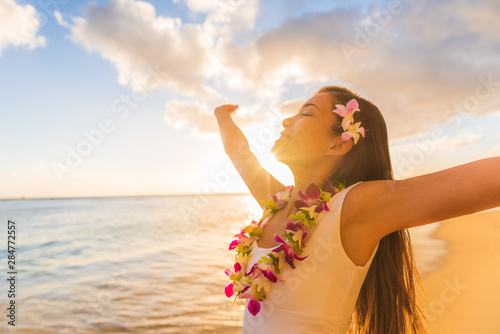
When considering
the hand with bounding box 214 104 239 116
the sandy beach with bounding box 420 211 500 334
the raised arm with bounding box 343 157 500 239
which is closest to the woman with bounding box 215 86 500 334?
the raised arm with bounding box 343 157 500 239

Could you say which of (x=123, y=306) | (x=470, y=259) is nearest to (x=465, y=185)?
(x=123, y=306)

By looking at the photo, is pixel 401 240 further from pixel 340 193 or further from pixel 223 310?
pixel 223 310

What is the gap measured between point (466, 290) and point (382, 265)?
16.2ft

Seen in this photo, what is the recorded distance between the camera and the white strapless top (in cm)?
179

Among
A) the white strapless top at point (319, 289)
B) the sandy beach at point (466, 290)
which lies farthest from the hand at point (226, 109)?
the sandy beach at point (466, 290)

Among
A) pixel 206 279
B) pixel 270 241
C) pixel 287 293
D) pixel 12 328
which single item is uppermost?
pixel 206 279

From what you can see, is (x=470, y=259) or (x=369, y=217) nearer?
(x=369, y=217)

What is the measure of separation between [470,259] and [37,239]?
58.0 feet

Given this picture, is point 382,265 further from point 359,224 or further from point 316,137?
point 316,137

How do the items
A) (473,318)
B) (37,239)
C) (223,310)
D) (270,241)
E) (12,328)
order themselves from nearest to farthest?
(270,241), (473,318), (12,328), (223,310), (37,239)

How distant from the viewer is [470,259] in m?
7.97

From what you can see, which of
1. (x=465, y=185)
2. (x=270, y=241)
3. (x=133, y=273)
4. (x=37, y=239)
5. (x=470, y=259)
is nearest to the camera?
(x=465, y=185)

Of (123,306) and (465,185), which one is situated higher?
(123,306)

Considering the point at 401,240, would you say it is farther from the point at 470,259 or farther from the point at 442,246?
the point at 442,246
